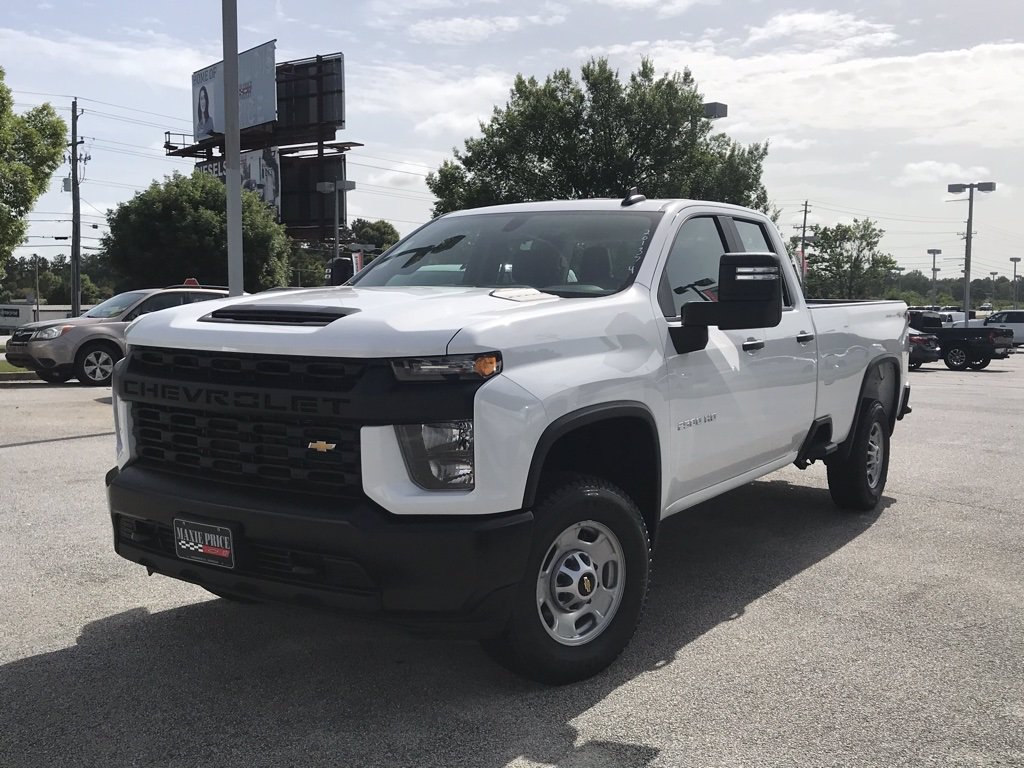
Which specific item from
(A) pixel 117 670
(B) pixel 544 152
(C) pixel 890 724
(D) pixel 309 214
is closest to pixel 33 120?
(B) pixel 544 152

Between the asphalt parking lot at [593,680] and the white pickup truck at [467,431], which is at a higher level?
the white pickup truck at [467,431]

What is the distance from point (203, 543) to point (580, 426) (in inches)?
55.7

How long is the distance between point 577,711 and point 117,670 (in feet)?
6.00

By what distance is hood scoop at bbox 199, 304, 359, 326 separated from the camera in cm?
359

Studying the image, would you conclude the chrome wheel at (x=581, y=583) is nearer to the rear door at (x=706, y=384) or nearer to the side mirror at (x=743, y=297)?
the rear door at (x=706, y=384)

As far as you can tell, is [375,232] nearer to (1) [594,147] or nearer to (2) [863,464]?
(1) [594,147]

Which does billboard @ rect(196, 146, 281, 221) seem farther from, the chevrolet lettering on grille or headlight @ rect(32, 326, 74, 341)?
the chevrolet lettering on grille

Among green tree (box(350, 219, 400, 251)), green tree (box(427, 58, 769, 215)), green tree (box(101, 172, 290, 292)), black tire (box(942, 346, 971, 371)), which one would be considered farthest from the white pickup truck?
green tree (box(350, 219, 400, 251))

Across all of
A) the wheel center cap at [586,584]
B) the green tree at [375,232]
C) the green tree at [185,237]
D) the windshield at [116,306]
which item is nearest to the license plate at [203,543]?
the wheel center cap at [586,584]

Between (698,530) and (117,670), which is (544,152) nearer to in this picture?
(698,530)

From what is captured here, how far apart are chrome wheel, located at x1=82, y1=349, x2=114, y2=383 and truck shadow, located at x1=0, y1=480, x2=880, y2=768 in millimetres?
12347

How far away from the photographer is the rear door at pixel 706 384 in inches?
171

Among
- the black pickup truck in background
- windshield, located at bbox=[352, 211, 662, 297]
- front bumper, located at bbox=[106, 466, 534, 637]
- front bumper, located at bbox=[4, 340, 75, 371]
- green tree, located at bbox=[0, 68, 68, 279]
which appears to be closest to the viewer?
front bumper, located at bbox=[106, 466, 534, 637]

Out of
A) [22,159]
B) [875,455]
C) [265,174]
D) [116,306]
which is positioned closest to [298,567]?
[875,455]
